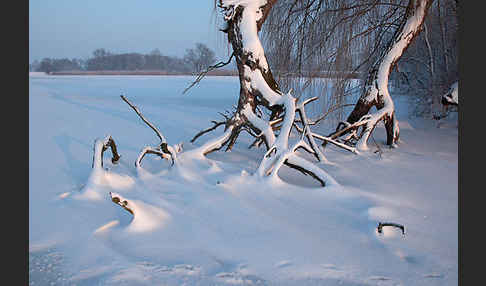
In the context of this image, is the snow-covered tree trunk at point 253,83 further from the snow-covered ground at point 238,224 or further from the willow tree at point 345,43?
the willow tree at point 345,43

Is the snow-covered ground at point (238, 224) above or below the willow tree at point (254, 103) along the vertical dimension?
below

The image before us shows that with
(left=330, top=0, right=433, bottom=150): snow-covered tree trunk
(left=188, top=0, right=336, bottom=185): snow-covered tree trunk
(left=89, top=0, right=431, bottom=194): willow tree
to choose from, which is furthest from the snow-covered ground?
(left=330, top=0, right=433, bottom=150): snow-covered tree trunk

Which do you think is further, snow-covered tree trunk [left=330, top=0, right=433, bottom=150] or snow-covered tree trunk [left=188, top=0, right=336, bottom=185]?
snow-covered tree trunk [left=330, top=0, right=433, bottom=150]

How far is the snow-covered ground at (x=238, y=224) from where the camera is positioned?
191 centimetres

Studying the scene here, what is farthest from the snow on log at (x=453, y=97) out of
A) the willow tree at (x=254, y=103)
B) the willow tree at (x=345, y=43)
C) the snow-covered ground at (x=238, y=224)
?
the willow tree at (x=345, y=43)

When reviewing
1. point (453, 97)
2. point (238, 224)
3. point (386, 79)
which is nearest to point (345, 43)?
point (386, 79)

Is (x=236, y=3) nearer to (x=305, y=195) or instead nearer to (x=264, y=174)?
(x=264, y=174)

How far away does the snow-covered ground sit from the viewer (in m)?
1.91

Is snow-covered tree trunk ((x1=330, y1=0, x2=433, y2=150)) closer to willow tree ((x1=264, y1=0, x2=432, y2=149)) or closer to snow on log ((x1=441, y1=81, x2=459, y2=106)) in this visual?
willow tree ((x1=264, y1=0, x2=432, y2=149))

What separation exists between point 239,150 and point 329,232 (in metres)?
2.54

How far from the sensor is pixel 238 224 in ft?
8.02

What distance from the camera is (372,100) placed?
5078 mm

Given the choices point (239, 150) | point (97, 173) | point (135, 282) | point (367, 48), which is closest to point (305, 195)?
point (135, 282)

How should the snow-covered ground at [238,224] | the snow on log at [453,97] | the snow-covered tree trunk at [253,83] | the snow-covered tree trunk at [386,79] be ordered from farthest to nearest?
the snow-covered tree trunk at [386,79] → the snow-covered tree trunk at [253,83] → the snow on log at [453,97] → the snow-covered ground at [238,224]
